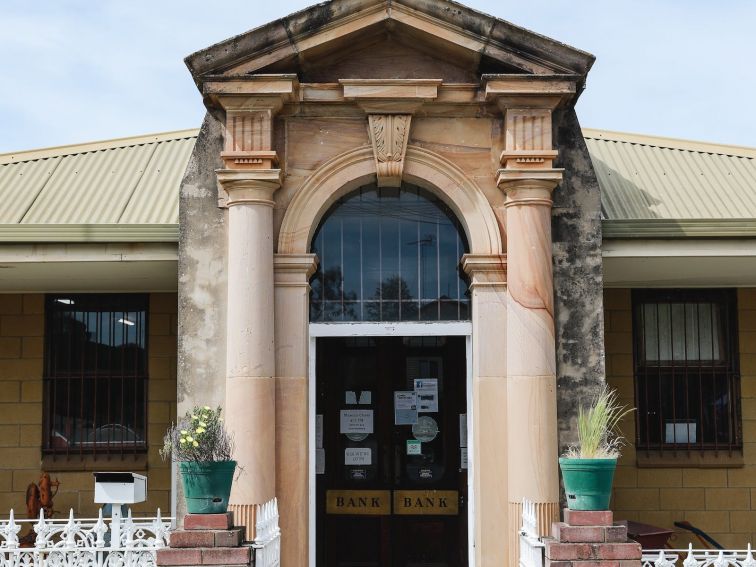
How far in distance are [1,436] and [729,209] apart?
8385 mm

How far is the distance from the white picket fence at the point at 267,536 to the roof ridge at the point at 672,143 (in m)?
7.57

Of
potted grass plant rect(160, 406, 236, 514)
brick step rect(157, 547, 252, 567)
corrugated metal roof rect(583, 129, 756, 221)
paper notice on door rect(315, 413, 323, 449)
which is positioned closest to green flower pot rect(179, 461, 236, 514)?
potted grass plant rect(160, 406, 236, 514)

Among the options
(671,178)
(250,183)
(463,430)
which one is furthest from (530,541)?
(671,178)

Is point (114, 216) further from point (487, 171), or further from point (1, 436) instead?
point (487, 171)

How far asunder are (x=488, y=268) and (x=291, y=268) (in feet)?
5.60

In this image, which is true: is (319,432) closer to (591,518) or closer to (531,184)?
(531,184)

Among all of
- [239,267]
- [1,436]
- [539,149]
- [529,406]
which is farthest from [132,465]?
[539,149]

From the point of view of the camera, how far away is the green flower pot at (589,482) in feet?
23.6

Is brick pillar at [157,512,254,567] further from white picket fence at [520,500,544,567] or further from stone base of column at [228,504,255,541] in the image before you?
white picket fence at [520,500,544,567]

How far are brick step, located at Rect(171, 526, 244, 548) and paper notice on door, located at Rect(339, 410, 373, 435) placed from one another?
135 inches

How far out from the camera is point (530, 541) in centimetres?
792

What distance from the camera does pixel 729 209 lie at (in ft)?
36.3

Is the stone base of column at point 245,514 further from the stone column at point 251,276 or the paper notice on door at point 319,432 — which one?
the paper notice on door at point 319,432

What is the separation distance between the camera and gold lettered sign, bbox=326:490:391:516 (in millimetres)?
10453
